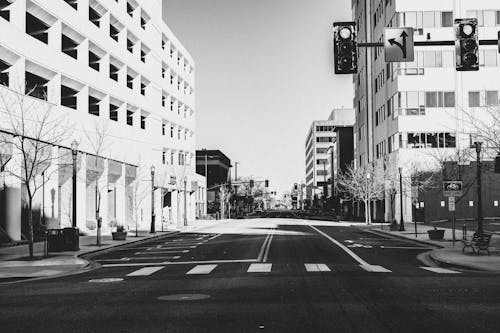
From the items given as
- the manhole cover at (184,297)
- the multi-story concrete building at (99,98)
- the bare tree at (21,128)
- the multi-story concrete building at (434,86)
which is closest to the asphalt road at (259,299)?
the manhole cover at (184,297)

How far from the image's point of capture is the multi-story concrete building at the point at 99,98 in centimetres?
3566

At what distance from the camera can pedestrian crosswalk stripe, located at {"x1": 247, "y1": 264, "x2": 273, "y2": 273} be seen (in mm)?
19000

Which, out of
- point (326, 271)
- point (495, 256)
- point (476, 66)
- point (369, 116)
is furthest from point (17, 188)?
point (369, 116)

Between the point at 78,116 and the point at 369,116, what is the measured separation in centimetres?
4840

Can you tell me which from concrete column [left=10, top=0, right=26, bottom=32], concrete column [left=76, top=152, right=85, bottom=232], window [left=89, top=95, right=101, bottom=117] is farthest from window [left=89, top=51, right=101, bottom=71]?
concrete column [left=10, top=0, right=26, bottom=32]

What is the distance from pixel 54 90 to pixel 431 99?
40628 mm

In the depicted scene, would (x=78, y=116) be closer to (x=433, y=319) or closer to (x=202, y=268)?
(x=202, y=268)

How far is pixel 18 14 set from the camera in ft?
116

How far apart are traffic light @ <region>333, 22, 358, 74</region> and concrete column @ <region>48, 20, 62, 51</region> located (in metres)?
31.4

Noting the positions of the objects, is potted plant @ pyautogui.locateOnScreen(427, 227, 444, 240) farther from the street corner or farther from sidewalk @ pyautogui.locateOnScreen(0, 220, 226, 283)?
sidewalk @ pyautogui.locateOnScreen(0, 220, 226, 283)

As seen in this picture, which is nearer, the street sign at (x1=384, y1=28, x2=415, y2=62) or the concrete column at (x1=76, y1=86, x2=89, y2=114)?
the street sign at (x1=384, y1=28, x2=415, y2=62)

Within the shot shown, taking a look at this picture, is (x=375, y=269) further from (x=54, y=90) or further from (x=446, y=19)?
(x=446, y=19)

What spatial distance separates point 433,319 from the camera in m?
10.3

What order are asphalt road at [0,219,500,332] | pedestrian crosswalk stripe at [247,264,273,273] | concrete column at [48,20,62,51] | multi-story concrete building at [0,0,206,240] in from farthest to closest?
concrete column at [48,20,62,51] < multi-story concrete building at [0,0,206,240] < pedestrian crosswalk stripe at [247,264,273,273] < asphalt road at [0,219,500,332]
